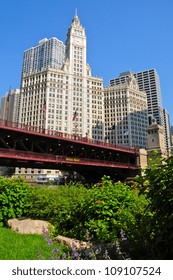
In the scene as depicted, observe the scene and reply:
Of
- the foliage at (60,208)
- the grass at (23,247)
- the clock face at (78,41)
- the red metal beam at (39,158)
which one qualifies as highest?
the clock face at (78,41)

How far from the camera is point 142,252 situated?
5.16m

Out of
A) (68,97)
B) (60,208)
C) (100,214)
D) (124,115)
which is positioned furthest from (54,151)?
(124,115)

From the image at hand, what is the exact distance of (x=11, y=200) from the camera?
38.1 ft

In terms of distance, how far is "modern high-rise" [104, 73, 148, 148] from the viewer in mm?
157625

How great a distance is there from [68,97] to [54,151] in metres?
102

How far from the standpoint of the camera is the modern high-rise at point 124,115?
157625mm

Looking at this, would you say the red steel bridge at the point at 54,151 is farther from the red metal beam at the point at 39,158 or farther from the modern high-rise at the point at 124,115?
the modern high-rise at the point at 124,115

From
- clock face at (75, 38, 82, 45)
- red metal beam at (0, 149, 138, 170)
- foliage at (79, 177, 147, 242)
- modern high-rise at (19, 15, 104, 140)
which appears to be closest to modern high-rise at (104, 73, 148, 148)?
modern high-rise at (19, 15, 104, 140)

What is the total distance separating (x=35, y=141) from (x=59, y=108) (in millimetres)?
97543

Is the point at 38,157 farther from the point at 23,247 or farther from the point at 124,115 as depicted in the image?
the point at 124,115

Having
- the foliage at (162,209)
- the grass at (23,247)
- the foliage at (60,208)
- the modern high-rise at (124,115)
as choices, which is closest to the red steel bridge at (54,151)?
the foliage at (60,208)

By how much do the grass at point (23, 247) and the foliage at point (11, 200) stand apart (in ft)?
7.52

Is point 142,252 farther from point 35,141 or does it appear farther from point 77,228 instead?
point 35,141
